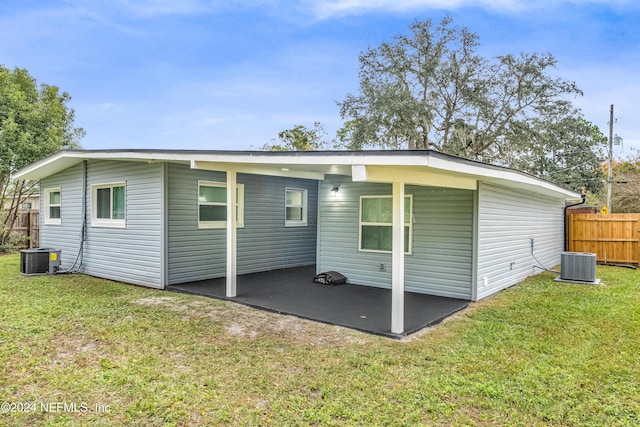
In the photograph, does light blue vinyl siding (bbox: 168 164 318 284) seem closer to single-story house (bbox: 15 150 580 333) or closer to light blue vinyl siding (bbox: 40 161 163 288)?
single-story house (bbox: 15 150 580 333)

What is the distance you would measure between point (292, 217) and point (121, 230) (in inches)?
156

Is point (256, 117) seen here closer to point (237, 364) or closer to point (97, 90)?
point (97, 90)

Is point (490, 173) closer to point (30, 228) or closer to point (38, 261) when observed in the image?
point (38, 261)

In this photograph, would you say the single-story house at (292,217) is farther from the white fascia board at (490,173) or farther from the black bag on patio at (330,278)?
the black bag on patio at (330,278)

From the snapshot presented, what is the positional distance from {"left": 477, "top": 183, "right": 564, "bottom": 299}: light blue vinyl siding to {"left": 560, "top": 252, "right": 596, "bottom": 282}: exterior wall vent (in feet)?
2.32

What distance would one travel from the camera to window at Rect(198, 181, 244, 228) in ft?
26.2

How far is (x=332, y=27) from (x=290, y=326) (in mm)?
13663

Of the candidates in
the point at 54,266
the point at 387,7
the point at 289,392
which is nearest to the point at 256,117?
the point at 387,7

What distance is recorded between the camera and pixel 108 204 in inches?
336

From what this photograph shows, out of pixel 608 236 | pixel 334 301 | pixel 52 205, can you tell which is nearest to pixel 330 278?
pixel 334 301

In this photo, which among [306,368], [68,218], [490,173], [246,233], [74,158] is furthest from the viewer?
[68,218]

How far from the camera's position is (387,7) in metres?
14.2

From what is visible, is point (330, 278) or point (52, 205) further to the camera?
point (52, 205)

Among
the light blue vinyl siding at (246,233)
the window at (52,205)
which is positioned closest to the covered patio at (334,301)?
the light blue vinyl siding at (246,233)
